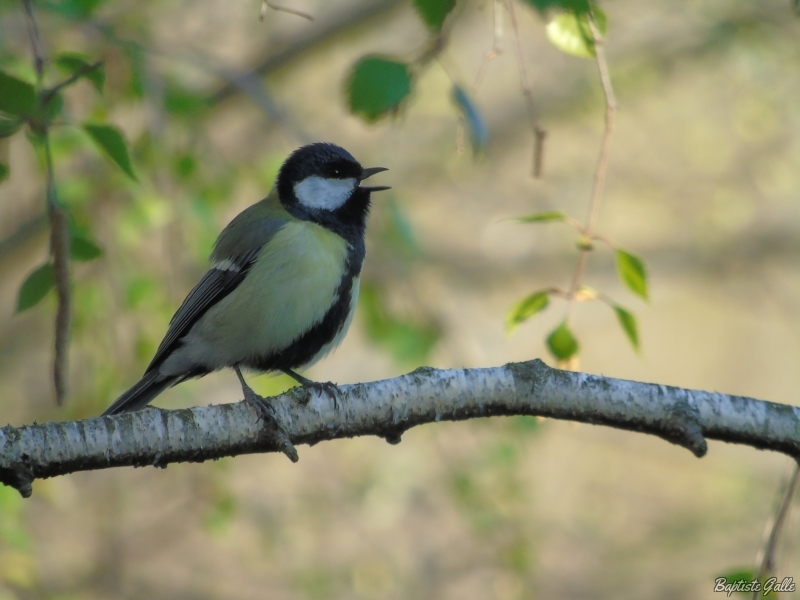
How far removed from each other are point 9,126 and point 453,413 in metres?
1.28

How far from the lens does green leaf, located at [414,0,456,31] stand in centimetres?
150

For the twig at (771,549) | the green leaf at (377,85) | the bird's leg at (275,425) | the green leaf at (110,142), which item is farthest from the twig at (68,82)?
the twig at (771,549)

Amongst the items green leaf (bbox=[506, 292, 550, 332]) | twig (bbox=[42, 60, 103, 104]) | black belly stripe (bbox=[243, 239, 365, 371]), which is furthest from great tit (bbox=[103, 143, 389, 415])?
twig (bbox=[42, 60, 103, 104])

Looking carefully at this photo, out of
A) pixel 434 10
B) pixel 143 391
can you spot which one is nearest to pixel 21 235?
pixel 143 391

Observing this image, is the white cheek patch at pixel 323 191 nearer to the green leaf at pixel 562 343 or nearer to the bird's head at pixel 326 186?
the bird's head at pixel 326 186

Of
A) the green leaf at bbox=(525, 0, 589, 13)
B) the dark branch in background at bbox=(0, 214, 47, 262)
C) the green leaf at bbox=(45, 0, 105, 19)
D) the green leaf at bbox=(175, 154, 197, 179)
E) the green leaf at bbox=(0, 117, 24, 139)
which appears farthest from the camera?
the dark branch in background at bbox=(0, 214, 47, 262)

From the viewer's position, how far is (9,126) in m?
1.63

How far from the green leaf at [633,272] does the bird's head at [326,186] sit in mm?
1199

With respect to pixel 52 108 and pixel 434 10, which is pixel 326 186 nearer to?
pixel 52 108

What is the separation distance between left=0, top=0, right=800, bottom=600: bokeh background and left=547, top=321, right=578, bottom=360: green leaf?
1472 millimetres

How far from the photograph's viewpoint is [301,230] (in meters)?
3.03

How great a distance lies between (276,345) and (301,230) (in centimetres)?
45

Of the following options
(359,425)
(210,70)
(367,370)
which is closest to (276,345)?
(359,425)

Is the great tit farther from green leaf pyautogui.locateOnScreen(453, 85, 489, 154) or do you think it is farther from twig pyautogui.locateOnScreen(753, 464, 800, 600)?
twig pyautogui.locateOnScreen(753, 464, 800, 600)
